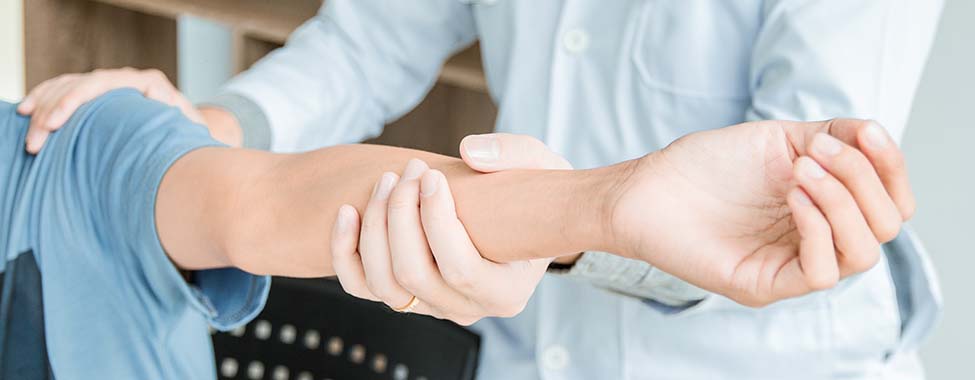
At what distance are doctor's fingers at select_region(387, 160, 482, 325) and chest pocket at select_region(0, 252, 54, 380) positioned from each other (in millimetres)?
322

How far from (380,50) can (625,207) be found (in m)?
0.78

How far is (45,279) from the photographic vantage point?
A: 85 cm

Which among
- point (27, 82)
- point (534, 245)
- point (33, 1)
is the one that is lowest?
point (27, 82)

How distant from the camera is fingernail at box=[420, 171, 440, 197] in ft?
2.26

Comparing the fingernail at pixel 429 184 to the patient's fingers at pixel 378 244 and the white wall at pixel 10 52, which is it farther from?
the white wall at pixel 10 52

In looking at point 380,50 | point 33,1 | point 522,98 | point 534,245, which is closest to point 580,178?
point 534,245

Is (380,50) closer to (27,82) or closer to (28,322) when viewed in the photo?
(28,322)

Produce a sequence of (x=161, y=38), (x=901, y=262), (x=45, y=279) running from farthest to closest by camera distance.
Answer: (x=161, y=38)
(x=901, y=262)
(x=45, y=279)

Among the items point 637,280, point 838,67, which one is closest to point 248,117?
Answer: point 637,280

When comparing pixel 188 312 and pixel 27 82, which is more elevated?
pixel 188 312

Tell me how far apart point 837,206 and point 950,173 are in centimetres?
88

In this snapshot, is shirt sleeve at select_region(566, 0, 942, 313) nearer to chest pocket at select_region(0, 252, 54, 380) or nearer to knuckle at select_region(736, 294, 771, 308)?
knuckle at select_region(736, 294, 771, 308)

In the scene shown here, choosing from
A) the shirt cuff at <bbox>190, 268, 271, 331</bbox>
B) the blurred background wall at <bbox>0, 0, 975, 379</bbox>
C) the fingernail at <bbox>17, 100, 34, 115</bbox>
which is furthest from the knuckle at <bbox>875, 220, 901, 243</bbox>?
the blurred background wall at <bbox>0, 0, 975, 379</bbox>

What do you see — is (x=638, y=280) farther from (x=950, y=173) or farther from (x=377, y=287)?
(x=950, y=173)
